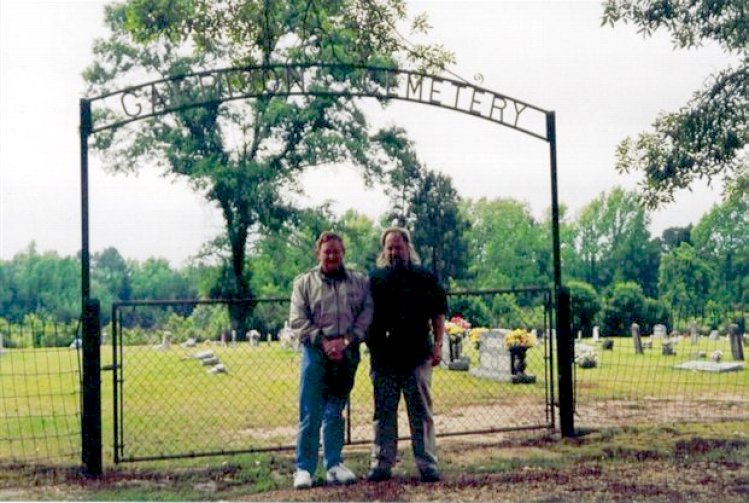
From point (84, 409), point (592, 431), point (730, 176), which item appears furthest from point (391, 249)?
point (730, 176)

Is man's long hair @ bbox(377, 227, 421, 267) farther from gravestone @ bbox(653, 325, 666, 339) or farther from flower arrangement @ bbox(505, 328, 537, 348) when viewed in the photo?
gravestone @ bbox(653, 325, 666, 339)

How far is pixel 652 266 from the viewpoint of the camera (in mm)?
54188

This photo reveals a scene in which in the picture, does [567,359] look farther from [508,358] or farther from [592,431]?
[508,358]

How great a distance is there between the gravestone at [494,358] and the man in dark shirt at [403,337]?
881 centimetres

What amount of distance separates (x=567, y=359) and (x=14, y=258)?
4948 centimetres

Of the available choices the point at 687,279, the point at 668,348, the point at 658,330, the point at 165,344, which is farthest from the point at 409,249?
the point at 687,279

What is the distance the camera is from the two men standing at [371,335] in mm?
6242

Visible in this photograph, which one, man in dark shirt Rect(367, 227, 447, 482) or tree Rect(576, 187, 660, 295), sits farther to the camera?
Answer: tree Rect(576, 187, 660, 295)

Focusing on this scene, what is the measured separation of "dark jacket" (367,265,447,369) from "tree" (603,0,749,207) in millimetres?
6149

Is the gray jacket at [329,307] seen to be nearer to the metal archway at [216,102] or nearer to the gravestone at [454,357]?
the metal archway at [216,102]

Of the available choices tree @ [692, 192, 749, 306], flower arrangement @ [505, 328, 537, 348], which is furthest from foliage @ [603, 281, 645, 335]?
flower arrangement @ [505, 328, 537, 348]

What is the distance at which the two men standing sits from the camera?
20.5 ft

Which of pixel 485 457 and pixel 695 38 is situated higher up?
pixel 695 38

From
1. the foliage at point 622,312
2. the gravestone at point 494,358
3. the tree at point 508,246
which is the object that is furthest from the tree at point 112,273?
the gravestone at point 494,358
